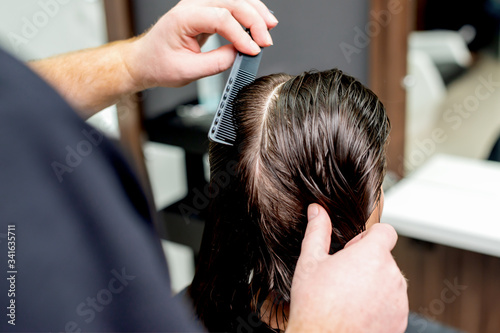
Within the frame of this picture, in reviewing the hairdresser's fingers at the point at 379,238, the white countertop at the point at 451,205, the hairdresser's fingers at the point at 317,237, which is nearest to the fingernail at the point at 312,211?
the hairdresser's fingers at the point at 317,237

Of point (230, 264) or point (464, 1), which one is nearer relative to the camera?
A: point (230, 264)

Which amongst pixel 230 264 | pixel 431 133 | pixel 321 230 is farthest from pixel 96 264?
pixel 431 133

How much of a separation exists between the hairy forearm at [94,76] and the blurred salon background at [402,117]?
0.49 m

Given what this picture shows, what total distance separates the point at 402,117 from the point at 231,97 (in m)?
1.09

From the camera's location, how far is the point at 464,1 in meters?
2.85

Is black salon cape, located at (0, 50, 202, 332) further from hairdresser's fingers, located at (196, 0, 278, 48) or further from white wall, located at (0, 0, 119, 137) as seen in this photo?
white wall, located at (0, 0, 119, 137)

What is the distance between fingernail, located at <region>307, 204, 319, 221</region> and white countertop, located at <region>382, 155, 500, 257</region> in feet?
2.72

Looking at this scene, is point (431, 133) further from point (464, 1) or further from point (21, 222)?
point (21, 222)

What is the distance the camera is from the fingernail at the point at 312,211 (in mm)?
733

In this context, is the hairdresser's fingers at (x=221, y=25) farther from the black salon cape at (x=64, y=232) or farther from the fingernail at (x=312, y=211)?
the black salon cape at (x=64, y=232)

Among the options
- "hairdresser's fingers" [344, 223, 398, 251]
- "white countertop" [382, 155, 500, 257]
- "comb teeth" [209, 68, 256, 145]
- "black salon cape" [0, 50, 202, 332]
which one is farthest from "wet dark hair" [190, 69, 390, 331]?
"white countertop" [382, 155, 500, 257]

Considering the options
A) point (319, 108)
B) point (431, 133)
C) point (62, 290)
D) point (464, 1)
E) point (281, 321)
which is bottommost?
point (431, 133)

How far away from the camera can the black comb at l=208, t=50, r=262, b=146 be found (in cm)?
82

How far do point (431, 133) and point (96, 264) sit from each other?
2110 mm
